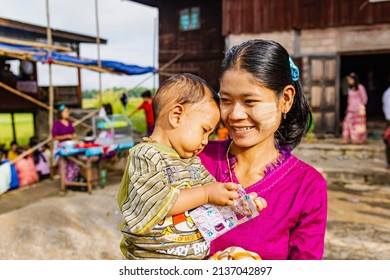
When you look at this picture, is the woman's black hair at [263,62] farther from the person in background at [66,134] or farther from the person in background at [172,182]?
the person in background at [66,134]

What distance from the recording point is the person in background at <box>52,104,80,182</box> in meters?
7.29

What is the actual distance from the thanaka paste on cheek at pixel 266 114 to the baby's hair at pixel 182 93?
0.19 meters

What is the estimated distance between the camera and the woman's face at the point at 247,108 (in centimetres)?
148

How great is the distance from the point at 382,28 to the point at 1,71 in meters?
10.6

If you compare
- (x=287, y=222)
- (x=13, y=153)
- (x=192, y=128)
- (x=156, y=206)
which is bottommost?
(x=13, y=153)

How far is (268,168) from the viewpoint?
5.25 feet

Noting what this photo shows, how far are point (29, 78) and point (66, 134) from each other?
20.8 ft

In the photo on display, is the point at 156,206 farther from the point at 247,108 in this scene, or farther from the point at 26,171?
the point at 26,171

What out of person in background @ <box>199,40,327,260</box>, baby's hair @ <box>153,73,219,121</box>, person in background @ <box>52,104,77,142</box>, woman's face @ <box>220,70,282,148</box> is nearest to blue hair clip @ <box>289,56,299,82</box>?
person in background @ <box>199,40,327,260</box>

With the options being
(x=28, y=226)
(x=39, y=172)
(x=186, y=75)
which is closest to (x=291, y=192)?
(x=186, y=75)

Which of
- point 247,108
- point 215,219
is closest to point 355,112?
point 247,108

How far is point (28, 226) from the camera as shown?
5.23m

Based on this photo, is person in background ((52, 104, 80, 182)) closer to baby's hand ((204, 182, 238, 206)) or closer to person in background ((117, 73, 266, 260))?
person in background ((117, 73, 266, 260))

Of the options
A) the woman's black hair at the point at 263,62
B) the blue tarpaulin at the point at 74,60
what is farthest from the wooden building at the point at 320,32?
the woman's black hair at the point at 263,62
